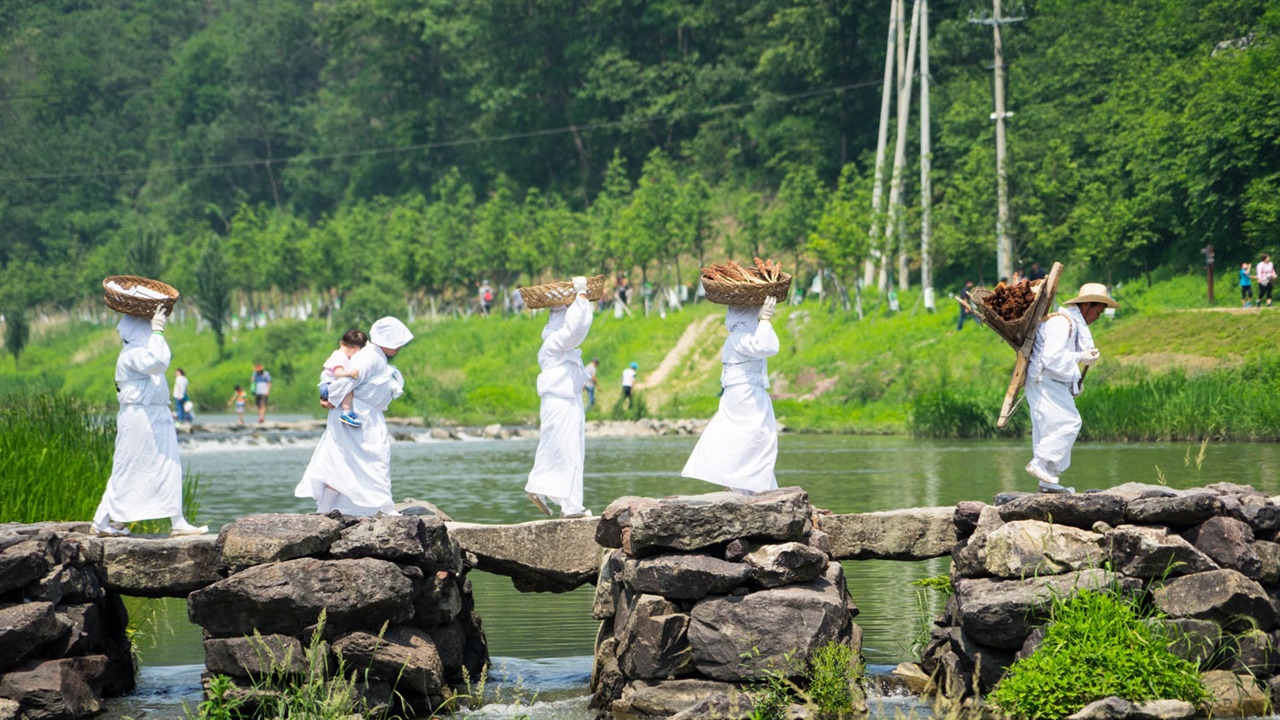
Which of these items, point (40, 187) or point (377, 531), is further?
point (40, 187)

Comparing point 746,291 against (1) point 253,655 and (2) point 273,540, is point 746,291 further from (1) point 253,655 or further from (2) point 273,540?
(1) point 253,655

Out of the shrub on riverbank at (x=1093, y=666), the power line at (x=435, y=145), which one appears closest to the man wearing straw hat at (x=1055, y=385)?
the shrub on riverbank at (x=1093, y=666)

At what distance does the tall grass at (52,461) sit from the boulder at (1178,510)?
8944mm

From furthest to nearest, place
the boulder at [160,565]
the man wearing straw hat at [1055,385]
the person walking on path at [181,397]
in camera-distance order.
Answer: the person walking on path at [181,397]
the man wearing straw hat at [1055,385]
the boulder at [160,565]

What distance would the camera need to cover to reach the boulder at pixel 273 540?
9547 millimetres

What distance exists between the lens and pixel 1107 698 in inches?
348

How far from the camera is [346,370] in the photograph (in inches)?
443

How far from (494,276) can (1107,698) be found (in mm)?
55907

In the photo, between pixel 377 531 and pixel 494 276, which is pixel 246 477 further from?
pixel 494 276

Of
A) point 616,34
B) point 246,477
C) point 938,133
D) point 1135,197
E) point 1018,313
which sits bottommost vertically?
point 246,477

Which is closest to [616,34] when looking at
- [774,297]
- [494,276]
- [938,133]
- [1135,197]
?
[494,276]

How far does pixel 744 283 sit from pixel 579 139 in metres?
61.4

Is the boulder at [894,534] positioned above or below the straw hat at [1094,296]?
below

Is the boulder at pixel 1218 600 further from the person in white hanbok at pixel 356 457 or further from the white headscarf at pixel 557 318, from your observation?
the person in white hanbok at pixel 356 457
